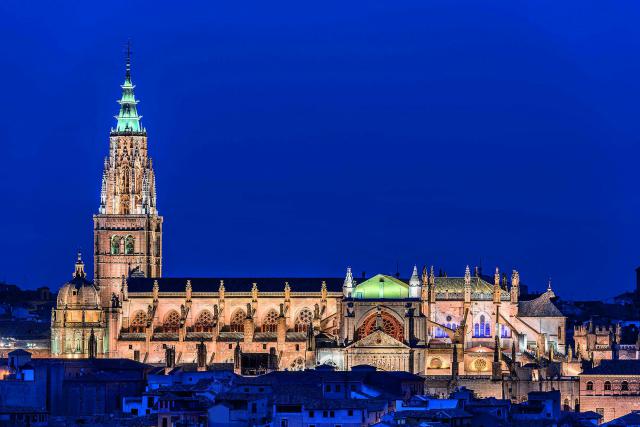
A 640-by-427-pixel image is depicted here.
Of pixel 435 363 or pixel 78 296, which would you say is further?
pixel 78 296

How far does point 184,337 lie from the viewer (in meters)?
185

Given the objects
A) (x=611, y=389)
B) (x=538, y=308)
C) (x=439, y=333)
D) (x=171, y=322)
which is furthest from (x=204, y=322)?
(x=611, y=389)

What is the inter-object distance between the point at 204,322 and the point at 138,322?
185 inches

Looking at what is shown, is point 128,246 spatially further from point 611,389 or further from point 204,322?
point 611,389

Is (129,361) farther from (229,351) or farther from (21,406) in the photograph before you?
(21,406)

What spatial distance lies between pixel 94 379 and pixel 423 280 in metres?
38.6

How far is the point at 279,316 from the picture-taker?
186 m

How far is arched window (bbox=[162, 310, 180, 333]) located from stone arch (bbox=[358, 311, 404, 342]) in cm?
1500

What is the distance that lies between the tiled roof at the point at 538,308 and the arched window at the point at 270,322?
17672mm

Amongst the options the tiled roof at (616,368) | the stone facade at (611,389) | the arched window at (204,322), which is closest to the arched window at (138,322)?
the arched window at (204,322)

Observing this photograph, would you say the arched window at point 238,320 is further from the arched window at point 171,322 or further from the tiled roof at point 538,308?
the tiled roof at point 538,308

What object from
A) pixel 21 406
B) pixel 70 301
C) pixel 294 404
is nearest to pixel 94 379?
pixel 21 406

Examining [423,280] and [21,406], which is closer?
[21,406]

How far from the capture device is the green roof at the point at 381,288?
596ft
